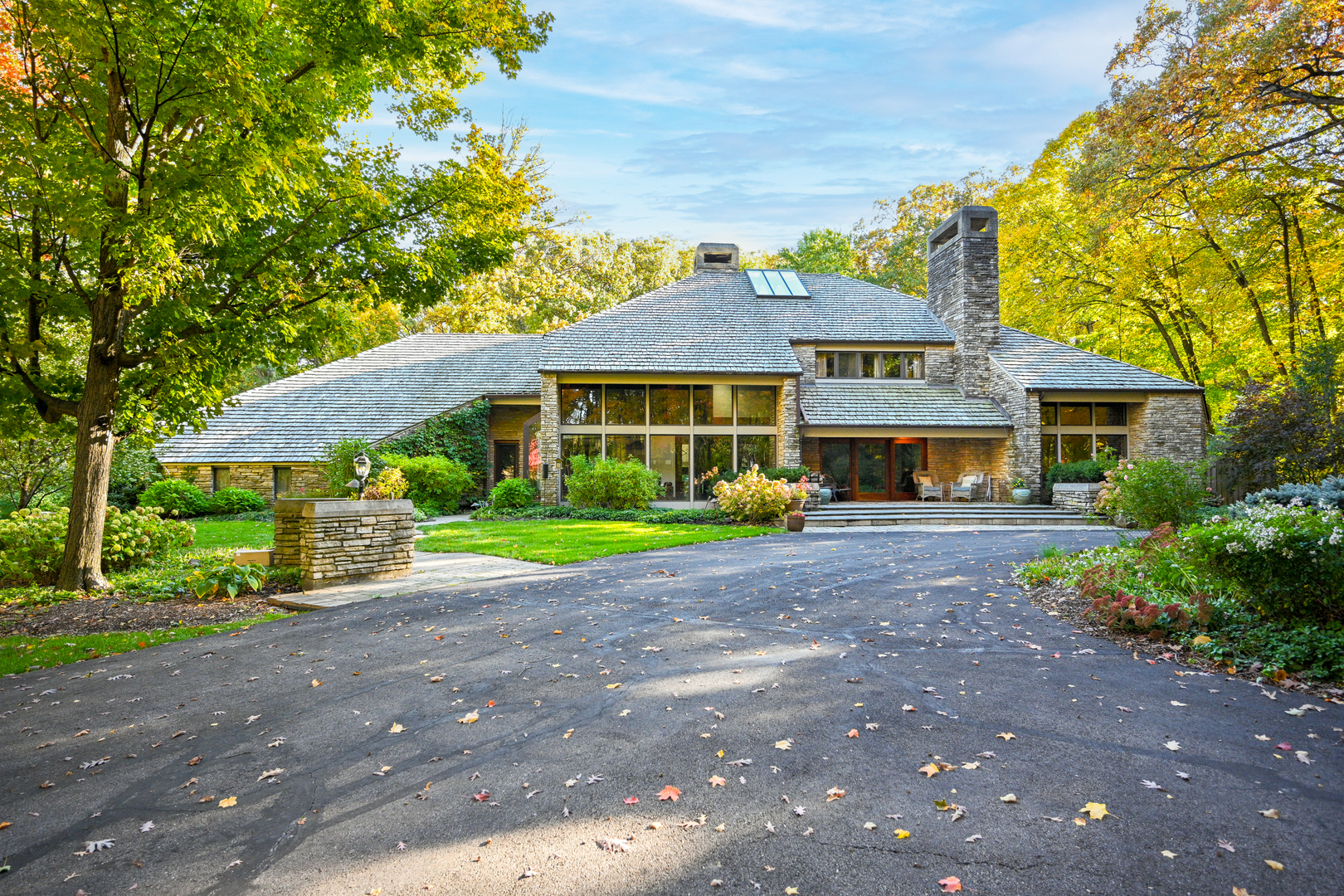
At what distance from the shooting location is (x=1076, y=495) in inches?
688

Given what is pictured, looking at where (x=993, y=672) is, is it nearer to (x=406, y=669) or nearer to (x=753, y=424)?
(x=406, y=669)

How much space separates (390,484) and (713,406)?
31.2 feet

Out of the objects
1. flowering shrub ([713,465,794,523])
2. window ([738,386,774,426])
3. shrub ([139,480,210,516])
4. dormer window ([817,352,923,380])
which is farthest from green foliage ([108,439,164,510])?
dormer window ([817,352,923,380])

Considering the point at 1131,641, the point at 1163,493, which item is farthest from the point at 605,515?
the point at 1131,641

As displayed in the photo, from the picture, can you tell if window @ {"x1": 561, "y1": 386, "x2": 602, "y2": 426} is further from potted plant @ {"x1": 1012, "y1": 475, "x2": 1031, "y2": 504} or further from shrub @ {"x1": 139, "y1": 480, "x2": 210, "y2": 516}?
potted plant @ {"x1": 1012, "y1": 475, "x2": 1031, "y2": 504}

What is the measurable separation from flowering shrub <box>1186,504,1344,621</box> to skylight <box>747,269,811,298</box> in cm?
1910

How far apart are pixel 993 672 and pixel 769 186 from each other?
3262 cm

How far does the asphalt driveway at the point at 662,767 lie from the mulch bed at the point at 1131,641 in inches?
8.8

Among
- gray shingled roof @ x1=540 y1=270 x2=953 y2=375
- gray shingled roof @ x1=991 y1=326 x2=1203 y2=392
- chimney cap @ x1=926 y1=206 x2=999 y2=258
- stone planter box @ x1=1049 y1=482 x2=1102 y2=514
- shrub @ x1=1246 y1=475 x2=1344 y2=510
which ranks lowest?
stone planter box @ x1=1049 y1=482 x2=1102 y2=514

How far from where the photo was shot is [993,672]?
4.95m

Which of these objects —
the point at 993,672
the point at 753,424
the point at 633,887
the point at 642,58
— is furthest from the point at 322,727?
the point at 753,424

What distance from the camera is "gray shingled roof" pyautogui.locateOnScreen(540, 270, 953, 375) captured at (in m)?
19.5

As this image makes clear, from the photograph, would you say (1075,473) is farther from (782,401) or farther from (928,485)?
(782,401)

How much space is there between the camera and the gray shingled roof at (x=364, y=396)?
64.6 feet
